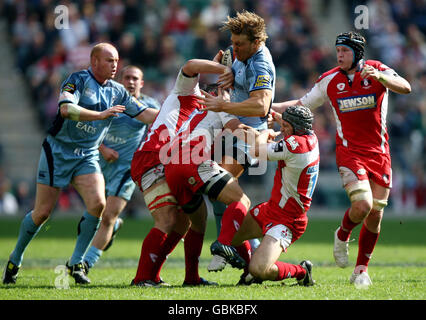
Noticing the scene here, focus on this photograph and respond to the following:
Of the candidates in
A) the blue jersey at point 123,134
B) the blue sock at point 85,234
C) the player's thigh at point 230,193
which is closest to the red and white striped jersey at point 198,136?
the player's thigh at point 230,193

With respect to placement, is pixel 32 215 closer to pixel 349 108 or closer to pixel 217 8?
pixel 349 108

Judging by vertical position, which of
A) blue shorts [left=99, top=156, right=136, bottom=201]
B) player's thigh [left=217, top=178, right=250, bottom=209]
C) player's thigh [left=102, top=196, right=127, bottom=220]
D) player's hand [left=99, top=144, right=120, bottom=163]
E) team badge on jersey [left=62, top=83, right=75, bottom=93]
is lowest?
player's thigh [left=102, top=196, right=127, bottom=220]

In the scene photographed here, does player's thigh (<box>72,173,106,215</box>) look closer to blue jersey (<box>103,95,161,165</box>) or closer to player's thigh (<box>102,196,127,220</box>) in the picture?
player's thigh (<box>102,196,127,220</box>)

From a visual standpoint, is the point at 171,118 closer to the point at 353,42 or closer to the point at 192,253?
the point at 192,253

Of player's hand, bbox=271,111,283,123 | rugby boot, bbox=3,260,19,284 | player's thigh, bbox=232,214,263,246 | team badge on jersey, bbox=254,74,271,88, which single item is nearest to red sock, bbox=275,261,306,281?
player's thigh, bbox=232,214,263,246

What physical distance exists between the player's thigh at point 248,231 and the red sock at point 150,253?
752 millimetres

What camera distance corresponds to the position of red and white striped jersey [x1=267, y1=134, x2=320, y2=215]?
6.68 metres

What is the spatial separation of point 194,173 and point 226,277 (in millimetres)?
1886

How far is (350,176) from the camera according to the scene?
7207 millimetres

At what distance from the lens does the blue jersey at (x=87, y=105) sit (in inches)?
297

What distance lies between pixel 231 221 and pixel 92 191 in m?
1.98

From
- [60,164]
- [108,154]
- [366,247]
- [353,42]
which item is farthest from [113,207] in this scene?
[353,42]

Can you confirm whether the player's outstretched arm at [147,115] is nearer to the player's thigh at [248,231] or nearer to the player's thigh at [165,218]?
the player's thigh at [165,218]

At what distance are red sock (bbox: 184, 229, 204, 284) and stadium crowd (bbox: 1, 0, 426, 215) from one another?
40.0 feet
